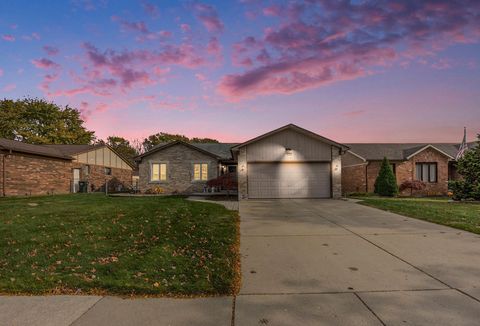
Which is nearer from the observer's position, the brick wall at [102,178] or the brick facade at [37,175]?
the brick facade at [37,175]

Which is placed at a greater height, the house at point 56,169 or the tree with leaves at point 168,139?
the tree with leaves at point 168,139

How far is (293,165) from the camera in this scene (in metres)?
17.7

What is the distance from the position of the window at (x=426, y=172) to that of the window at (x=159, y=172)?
70.5ft

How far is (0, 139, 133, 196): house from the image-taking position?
18.8 meters

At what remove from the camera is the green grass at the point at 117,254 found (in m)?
4.12

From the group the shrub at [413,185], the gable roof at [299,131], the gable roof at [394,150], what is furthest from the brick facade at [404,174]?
the gable roof at [299,131]

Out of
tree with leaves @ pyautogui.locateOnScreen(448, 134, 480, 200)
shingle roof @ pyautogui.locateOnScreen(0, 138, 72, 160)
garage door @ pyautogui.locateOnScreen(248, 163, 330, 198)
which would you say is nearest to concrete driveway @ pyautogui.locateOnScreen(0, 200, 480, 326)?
garage door @ pyautogui.locateOnScreen(248, 163, 330, 198)

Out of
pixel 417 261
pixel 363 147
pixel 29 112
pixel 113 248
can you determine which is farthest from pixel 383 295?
pixel 29 112

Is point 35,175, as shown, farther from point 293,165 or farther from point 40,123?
point 40,123

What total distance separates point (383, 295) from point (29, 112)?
52.9 meters

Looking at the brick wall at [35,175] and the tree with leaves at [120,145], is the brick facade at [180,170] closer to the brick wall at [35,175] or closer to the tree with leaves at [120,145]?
the brick wall at [35,175]

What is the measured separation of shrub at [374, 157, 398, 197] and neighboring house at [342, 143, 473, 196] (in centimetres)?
289

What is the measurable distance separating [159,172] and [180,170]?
1731 millimetres

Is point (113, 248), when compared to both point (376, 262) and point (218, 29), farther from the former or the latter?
point (218, 29)
